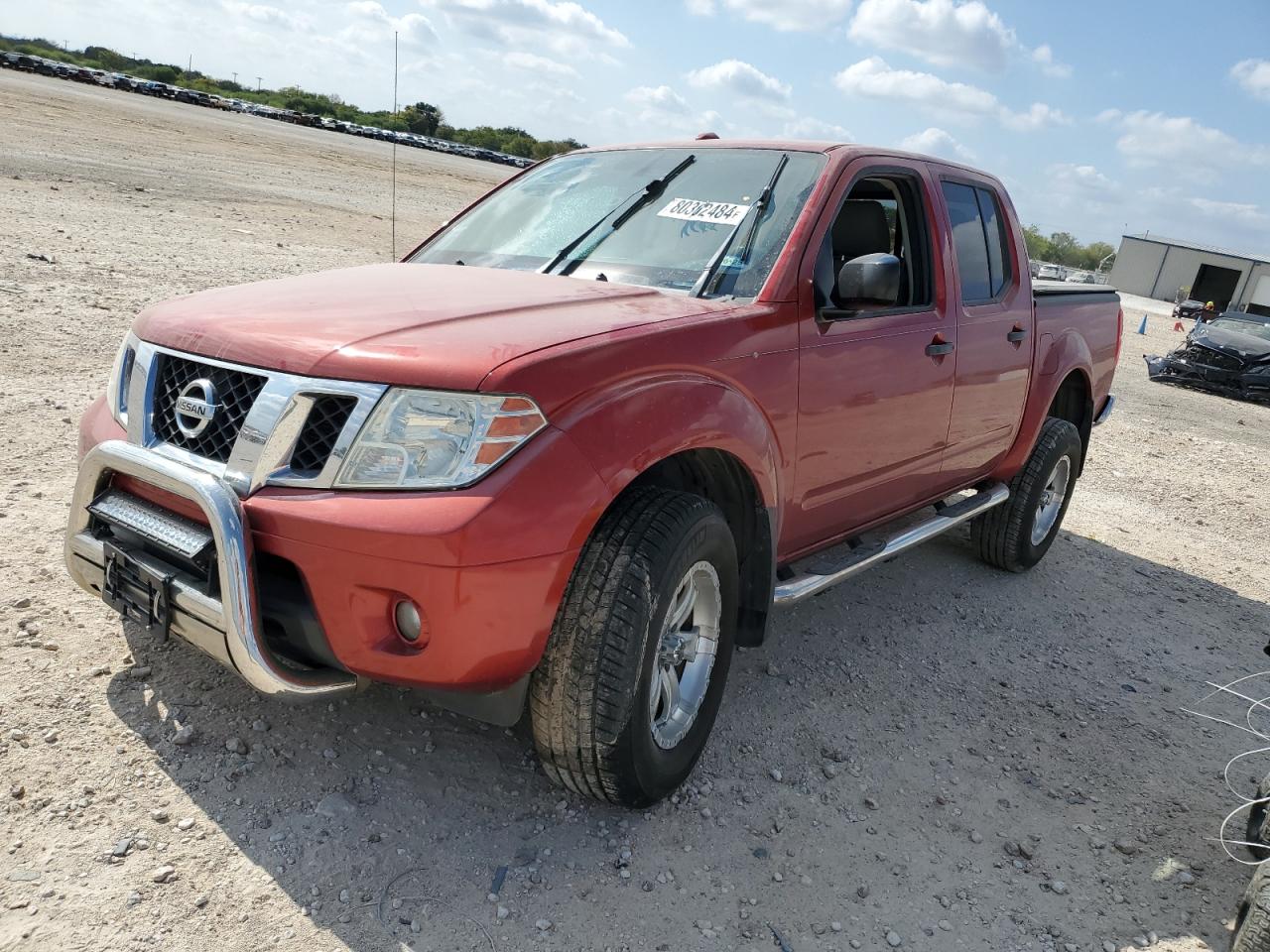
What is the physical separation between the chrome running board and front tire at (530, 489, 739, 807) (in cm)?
51

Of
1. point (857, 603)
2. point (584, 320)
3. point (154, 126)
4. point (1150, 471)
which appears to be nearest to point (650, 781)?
point (584, 320)

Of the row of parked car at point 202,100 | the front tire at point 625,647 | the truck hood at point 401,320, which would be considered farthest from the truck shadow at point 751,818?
the row of parked car at point 202,100

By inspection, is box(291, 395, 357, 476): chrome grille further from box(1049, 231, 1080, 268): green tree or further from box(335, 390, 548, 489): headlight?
box(1049, 231, 1080, 268): green tree

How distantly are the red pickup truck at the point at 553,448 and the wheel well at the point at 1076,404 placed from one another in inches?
81.1

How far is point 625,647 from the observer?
2650mm

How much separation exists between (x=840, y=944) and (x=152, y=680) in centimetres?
227

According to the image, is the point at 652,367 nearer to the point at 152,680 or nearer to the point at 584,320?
the point at 584,320

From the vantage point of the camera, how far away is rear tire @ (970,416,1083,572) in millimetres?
5535

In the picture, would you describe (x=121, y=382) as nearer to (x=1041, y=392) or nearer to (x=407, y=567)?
(x=407, y=567)

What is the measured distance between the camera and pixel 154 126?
28547 millimetres

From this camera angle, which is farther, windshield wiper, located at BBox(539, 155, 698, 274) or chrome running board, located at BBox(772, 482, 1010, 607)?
windshield wiper, located at BBox(539, 155, 698, 274)

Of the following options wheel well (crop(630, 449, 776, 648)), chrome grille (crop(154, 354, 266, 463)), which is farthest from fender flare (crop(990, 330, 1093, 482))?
chrome grille (crop(154, 354, 266, 463))

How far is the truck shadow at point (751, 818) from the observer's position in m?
2.61

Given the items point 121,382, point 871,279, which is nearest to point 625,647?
point 871,279
